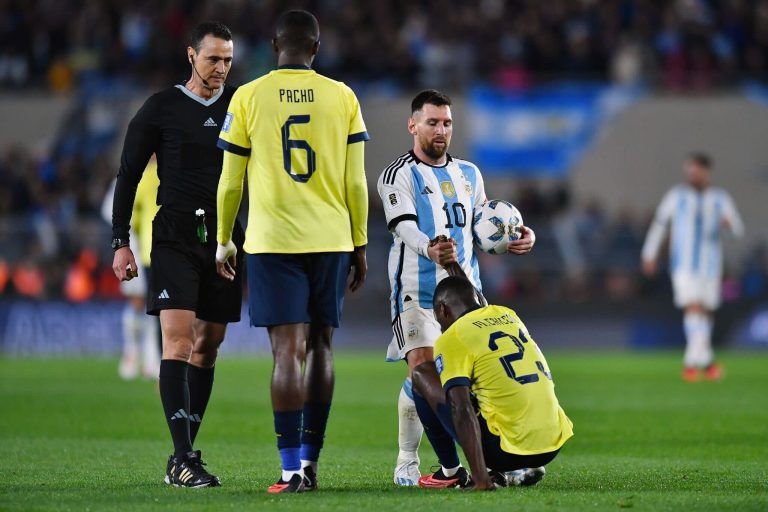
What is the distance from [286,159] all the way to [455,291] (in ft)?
3.57

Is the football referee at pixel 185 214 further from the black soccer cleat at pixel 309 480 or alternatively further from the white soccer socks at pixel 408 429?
the white soccer socks at pixel 408 429

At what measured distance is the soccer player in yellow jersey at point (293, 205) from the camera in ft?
21.9

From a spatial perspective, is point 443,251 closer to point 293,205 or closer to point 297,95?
point 293,205

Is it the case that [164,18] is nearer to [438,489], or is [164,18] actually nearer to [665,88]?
[665,88]

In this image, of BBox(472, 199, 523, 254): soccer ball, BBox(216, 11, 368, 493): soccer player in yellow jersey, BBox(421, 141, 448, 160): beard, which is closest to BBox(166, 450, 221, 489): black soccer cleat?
BBox(216, 11, 368, 493): soccer player in yellow jersey

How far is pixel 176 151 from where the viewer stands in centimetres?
743

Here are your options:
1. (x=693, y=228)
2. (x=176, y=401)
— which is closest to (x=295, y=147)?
(x=176, y=401)

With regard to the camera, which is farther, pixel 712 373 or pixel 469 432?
pixel 712 373

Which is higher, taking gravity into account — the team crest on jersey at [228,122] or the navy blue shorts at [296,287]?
the team crest on jersey at [228,122]

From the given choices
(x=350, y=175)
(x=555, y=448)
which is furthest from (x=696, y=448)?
(x=350, y=175)

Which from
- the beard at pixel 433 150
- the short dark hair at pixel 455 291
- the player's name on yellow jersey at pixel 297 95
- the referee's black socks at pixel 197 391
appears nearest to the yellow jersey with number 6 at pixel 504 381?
the short dark hair at pixel 455 291

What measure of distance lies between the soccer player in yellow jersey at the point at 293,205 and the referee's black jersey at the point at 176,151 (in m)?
0.67

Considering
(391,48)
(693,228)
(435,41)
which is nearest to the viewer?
(693,228)

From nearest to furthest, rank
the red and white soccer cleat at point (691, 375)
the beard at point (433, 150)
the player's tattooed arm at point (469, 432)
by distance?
the player's tattooed arm at point (469, 432) < the beard at point (433, 150) < the red and white soccer cleat at point (691, 375)
